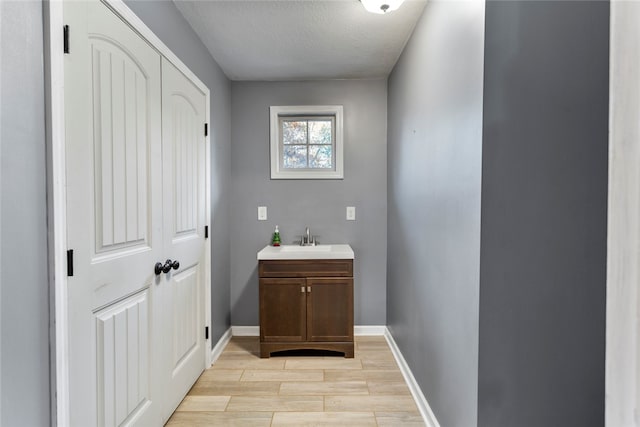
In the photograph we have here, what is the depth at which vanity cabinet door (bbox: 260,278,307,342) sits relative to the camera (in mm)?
2598

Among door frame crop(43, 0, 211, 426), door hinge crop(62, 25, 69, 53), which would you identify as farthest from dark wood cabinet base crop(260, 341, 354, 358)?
door hinge crop(62, 25, 69, 53)

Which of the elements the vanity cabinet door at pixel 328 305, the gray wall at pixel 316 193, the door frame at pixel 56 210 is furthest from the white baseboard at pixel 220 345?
the door frame at pixel 56 210

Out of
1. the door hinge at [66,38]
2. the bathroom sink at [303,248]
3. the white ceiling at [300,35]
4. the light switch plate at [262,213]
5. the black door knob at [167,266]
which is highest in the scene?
the white ceiling at [300,35]

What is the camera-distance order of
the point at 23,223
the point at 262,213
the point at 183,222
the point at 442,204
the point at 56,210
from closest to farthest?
the point at 23,223 < the point at 56,210 < the point at 442,204 < the point at 183,222 < the point at 262,213

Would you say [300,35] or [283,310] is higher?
[300,35]

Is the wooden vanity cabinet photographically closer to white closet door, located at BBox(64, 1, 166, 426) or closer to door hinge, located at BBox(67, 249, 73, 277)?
white closet door, located at BBox(64, 1, 166, 426)

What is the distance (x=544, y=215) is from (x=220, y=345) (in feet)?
8.26

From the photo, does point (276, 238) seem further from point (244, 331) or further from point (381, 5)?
point (381, 5)

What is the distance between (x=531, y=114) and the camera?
108cm

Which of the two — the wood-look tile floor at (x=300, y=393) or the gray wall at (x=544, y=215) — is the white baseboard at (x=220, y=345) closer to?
the wood-look tile floor at (x=300, y=393)

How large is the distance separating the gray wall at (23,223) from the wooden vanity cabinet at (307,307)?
165 cm

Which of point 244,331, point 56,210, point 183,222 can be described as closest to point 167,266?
point 183,222

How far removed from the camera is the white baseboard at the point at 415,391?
5.78ft

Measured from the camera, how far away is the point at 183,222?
202 cm
